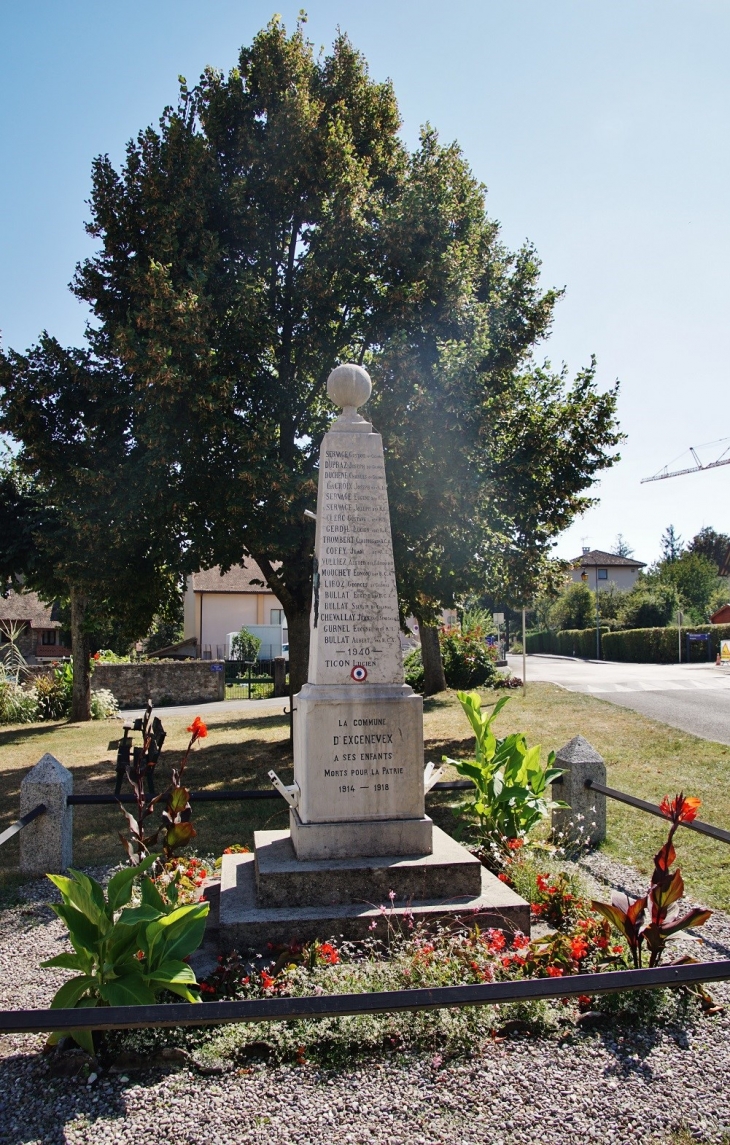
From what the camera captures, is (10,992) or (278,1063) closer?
(278,1063)

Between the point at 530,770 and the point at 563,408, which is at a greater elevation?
the point at 563,408

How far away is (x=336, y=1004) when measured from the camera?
2578mm

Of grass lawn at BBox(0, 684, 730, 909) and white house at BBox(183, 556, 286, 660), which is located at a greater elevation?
white house at BBox(183, 556, 286, 660)

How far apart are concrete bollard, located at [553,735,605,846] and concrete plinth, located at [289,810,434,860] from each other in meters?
2.26

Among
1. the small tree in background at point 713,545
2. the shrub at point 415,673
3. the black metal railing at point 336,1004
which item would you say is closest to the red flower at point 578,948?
the black metal railing at point 336,1004

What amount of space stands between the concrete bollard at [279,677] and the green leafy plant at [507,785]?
62.1 ft

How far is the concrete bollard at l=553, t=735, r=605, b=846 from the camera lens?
712cm

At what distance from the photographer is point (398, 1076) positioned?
3420 millimetres

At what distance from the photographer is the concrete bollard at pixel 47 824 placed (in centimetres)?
675

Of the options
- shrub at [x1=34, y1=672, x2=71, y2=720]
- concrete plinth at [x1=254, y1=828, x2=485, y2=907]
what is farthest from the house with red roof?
concrete plinth at [x1=254, y1=828, x2=485, y2=907]

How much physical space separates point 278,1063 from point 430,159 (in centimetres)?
1401

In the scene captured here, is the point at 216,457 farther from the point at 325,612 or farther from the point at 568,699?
the point at 568,699

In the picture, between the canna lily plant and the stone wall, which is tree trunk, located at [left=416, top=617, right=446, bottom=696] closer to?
the stone wall

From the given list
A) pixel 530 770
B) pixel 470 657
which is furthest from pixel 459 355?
pixel 470 657
